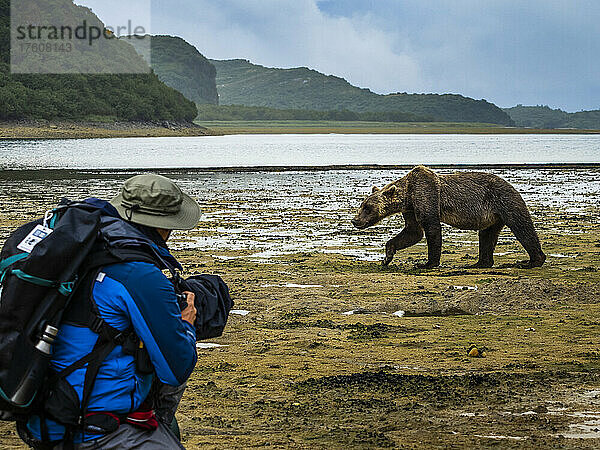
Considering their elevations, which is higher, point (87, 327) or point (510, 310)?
point (87, 327)

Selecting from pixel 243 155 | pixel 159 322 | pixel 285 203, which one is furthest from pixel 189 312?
pixel 243 155

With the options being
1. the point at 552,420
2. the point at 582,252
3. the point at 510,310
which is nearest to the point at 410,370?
the point at 552,420

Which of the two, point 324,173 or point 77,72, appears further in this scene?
point 77,72

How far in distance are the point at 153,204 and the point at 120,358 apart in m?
0.71

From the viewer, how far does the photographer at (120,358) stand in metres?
3.26

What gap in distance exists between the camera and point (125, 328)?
10.9 ft

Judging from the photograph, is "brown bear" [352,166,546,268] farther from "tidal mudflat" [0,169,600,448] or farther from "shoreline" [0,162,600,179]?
"shoreline" [0,162,600,179]

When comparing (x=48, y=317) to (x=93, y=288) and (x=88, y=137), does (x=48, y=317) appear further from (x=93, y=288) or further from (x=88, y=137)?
(x=88, y=137)

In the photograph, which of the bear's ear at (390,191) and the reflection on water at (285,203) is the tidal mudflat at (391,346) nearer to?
the reflection on water at (285,203)

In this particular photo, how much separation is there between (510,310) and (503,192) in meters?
3.83

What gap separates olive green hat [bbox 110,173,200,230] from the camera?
366cm

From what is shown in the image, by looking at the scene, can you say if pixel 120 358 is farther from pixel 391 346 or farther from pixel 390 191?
pixel 390 191

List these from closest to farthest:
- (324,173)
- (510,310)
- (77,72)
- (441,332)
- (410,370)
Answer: (410,370), (441,332), (510,310), (324,173), (77,72)

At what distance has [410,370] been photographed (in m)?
7.34
